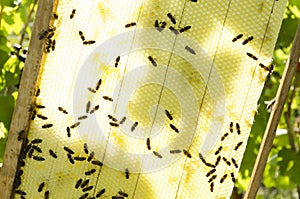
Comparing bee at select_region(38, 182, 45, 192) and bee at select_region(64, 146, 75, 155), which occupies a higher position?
bee at select_region(64, 146, 75, 155)

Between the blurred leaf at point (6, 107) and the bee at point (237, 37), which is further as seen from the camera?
the blurred leaf at point (6, 107)

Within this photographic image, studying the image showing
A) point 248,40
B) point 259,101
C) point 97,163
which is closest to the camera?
point 248,40

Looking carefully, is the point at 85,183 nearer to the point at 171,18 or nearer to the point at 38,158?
the point at 38,158

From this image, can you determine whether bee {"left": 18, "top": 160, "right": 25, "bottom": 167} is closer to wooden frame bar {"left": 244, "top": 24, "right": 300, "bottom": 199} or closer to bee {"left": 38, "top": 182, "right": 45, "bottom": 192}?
bee {"left": 38, "top": 182, "right": 45, "bottom": 192}

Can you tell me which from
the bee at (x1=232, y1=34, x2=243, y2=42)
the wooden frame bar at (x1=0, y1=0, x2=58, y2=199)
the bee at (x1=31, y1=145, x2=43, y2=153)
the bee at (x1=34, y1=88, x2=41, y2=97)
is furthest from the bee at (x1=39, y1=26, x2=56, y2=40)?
the bee at (x1=232, y1=34, x2=243, y2=42)

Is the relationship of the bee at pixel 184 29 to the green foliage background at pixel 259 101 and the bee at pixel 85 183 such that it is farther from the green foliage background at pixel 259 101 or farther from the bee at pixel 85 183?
the green foliage background at pixel 259 101

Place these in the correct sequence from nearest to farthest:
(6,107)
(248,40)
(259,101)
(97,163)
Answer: (248,40) → (97,163) → (6,107) → (259,101)

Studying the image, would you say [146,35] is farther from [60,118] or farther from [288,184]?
[288,184]

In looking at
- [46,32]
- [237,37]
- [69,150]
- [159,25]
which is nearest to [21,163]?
[69,150]

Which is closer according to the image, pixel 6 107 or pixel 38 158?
pixel 38 158

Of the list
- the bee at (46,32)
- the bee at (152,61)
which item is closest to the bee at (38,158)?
the bee at (46,32)

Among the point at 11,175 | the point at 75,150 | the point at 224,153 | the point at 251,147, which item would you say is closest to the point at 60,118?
the point at 75,150
